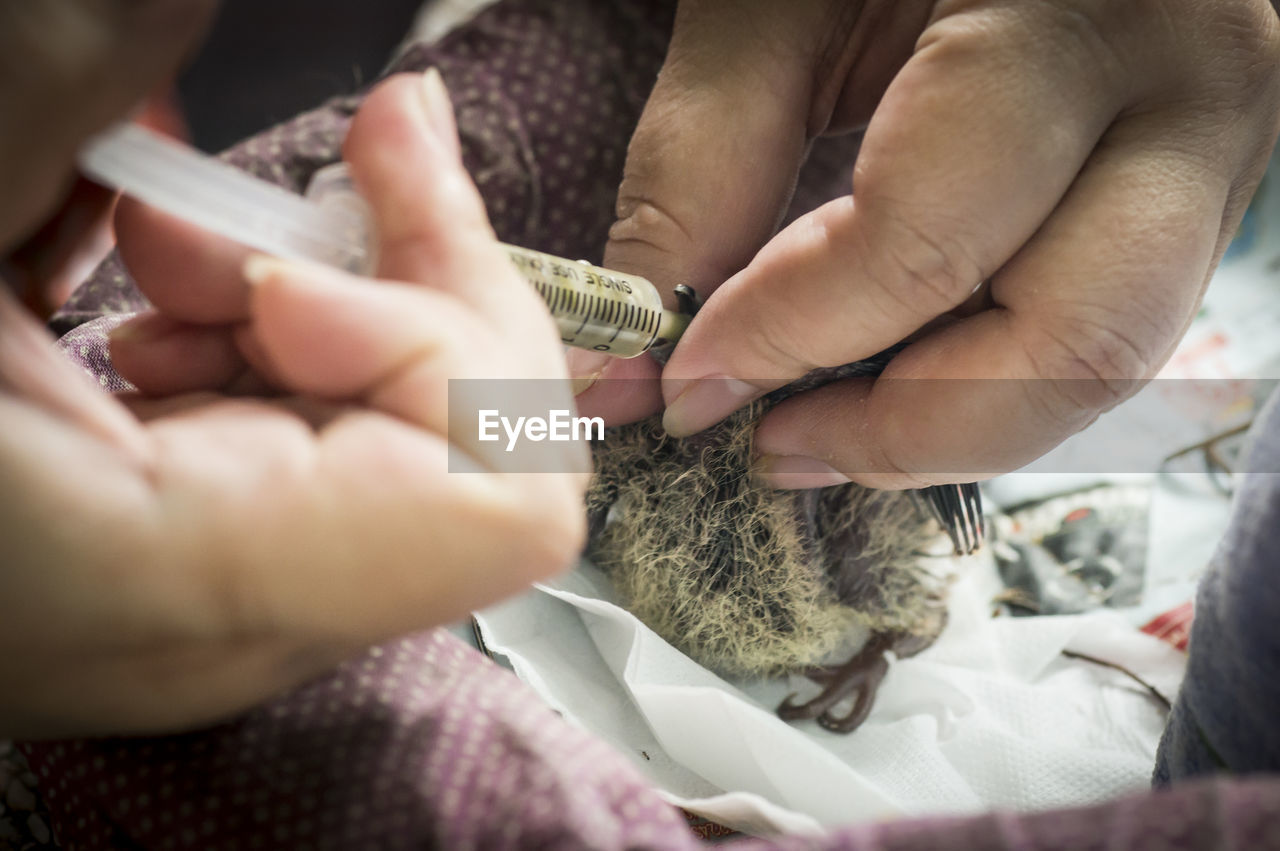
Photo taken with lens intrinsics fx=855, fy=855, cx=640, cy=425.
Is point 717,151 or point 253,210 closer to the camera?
point 253,210

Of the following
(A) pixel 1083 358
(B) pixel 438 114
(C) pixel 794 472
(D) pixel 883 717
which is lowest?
(D) pixel 883 717

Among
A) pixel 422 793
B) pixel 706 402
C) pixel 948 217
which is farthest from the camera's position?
pixel 706 402

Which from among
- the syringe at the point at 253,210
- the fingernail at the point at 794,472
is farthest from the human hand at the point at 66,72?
the fingernail at the point at 794,472

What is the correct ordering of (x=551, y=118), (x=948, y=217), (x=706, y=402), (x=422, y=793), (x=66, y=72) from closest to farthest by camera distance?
1. (x=66, y=72)
2. (x=422, y=793)
3. (x=948, y=217)
4. (x=706, y=402)
5. (x=551, y=118)

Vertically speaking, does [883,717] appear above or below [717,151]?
below

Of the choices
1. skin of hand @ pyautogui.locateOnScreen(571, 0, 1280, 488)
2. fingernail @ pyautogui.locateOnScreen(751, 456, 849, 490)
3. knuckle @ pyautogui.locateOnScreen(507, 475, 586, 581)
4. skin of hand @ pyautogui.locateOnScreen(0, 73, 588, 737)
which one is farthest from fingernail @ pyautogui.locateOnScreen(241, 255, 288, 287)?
fingernail @ pyautogui.locateOnScreen(751, 456, 849, 490)

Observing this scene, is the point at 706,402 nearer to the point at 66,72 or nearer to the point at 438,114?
the point at 438,114

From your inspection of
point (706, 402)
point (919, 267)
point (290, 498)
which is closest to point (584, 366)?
point (706, 402)

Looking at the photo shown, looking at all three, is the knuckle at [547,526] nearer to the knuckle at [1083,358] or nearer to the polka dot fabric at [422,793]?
the polka dot fabric at [422,793]
